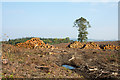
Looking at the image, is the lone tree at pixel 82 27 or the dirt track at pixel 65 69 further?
the lone tree at pixel 82 27

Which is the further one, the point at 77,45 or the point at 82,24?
the point at 82,24

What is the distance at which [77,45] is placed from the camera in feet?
55.8

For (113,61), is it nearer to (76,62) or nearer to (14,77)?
(76,62)

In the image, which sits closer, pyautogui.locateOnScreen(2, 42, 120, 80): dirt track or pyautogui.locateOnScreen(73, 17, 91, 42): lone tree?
pyautogui.locateOnScreen(2, 42, 120, 80): dirt track

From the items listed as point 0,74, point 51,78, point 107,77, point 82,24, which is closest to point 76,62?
point 107,77

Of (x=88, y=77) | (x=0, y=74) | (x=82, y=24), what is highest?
(x=82, y=24)

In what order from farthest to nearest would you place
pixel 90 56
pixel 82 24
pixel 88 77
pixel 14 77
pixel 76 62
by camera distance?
pixel 82 24 → pixel 90 56 → pixel 76 62 → pixel 88 77 → pixel 14 77

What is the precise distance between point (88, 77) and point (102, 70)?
4.17 feet

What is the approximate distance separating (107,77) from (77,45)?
33.4 feet

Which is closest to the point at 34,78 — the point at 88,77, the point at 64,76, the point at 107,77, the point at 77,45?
the point at 64,76

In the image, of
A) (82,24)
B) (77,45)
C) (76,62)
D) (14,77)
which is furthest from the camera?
(82,24)

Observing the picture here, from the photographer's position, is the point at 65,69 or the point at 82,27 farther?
the point at 82,27

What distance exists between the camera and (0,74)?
19.5ft

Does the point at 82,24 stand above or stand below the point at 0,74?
above
